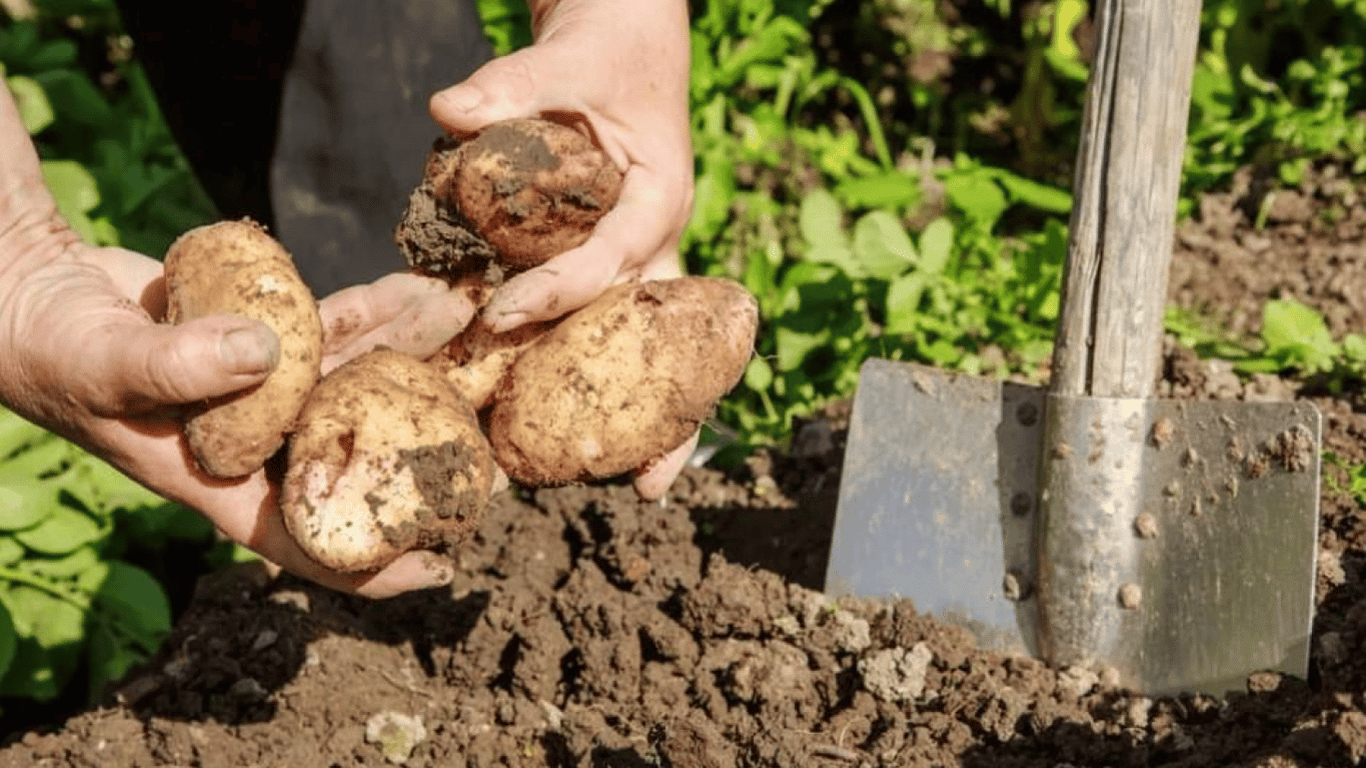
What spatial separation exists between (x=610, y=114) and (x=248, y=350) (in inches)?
30.2

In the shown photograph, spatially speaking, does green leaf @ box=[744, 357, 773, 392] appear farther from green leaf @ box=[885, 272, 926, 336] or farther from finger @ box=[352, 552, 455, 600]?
finger @ box=[352, 552, 455, 600]

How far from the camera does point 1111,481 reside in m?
2.58

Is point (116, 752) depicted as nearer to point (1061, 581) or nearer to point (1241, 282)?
point (1061, 581)

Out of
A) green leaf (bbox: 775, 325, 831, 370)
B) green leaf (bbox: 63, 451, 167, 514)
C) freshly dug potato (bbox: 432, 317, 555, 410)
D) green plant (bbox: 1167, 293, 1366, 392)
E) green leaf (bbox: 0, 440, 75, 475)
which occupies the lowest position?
green leaf (bbox: 63, 451, 167, 514)

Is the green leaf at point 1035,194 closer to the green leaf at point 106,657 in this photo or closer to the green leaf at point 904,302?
the green leaf at point 904,302

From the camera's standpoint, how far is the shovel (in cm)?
247

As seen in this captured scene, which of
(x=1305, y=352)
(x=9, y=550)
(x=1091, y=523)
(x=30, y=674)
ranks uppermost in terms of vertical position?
(x=1305, y=352)

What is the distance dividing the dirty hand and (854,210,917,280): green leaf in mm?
630

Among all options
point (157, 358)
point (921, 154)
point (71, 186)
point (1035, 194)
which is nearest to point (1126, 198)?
point (1035, 194)

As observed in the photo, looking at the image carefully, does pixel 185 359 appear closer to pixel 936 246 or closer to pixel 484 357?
pixel 484 357

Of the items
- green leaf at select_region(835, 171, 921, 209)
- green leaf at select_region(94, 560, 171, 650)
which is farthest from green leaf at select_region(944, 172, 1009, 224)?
green leaf at select_region(94, 560, 171, 650)

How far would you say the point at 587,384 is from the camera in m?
2.33

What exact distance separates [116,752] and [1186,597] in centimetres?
171

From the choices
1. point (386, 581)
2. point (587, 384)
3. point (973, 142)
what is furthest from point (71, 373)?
point (973, 142)
